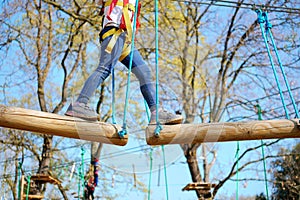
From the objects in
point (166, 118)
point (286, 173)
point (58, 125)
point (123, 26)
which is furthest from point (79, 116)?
point (286, 173)

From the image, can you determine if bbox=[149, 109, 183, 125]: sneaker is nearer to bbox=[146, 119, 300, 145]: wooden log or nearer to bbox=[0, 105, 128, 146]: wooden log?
bbox=[146, 119, 300, 145]: wooden log

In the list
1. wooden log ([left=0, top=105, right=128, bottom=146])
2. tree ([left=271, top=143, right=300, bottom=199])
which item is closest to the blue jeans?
wooden log ([left=0, top=105, right=128, bottom=146])

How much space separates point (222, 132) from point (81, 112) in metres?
0.89

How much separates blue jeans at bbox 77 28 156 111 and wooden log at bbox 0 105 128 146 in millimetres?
215

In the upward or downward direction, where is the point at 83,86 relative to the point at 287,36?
downward

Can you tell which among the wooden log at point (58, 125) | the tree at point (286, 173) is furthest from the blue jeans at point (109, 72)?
the tree at point (286, 173)

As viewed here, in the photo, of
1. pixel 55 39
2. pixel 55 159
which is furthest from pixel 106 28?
pixel 55 159

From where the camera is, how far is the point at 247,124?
3.09m

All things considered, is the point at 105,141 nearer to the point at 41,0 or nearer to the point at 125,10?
the point at 125,10

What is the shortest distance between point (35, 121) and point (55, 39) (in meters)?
8.17

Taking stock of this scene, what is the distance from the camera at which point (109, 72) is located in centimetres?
309

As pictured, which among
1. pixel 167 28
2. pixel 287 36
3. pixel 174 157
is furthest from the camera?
pixel 167 28

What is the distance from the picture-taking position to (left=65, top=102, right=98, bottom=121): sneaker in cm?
292

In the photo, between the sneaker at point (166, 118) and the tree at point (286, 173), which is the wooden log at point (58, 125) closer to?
the sneaker at point (166, 118)
